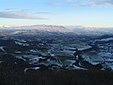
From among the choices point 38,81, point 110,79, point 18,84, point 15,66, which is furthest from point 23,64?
point 18,84

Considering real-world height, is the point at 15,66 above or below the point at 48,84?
below

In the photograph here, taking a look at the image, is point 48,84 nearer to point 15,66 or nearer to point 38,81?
point 38,81

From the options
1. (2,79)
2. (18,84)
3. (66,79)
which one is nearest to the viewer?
(2,79)

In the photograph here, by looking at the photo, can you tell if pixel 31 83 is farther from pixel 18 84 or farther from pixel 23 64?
pixel 23 64

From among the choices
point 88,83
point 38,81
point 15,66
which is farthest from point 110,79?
point 15,66

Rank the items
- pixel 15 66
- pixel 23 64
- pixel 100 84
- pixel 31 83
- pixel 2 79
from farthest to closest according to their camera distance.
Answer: pixel 23 64, pixel 15 66, pixel 100 84, pixel 31 83, pixel 2 79

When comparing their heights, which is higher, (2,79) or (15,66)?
(2,79)

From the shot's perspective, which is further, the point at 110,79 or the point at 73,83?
the point at 110,79

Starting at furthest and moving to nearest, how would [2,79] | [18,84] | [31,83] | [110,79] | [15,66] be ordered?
[15,66] < [110,79] < [31,83] < [18,84] < [2,79]

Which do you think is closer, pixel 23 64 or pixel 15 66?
pixel 15 66
